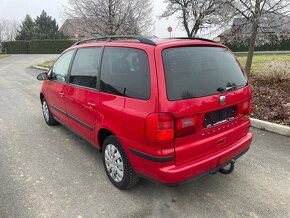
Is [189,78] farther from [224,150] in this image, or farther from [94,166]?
[94,166]

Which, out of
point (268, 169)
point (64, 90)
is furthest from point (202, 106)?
point (64, 90)

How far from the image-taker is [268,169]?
12.7 feet

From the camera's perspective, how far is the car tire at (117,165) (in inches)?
127

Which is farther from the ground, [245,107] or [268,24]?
[268,24]

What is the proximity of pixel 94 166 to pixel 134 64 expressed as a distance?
5.73ft

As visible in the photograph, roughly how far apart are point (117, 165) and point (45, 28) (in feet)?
173

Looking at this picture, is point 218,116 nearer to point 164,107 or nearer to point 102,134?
point 164,107

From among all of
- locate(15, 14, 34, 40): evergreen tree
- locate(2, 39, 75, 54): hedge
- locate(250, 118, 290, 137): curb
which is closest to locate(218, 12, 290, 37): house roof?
locate(250, 118, 290, 137): curb

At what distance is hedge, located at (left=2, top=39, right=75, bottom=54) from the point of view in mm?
41406

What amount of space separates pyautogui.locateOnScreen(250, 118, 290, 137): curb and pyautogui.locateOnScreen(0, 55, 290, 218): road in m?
0.22

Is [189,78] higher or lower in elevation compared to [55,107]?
higher

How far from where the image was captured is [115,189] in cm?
345

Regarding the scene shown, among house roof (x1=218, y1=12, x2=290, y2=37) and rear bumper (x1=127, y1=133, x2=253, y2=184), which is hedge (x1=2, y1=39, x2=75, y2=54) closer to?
house roof (x1=218, y1=12, x2=290, y2=37)

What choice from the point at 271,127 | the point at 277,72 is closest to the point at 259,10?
the point at 277,72
